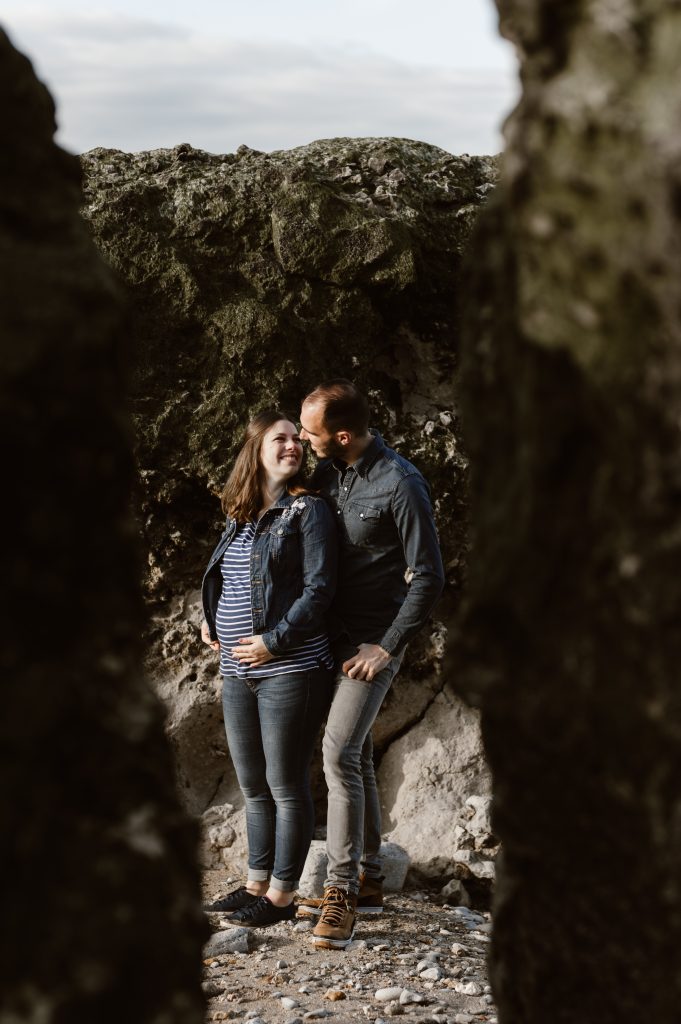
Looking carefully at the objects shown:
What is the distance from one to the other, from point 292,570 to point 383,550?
404 mm

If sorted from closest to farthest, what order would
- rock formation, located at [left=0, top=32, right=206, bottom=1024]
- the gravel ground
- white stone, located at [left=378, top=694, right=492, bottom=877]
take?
1. rock formation, located at [left=0, top=32, right=206, bottom=1024]
2. the gravel ground
3. white stone, located at [left=378, top=694, right=492, bottom=877]

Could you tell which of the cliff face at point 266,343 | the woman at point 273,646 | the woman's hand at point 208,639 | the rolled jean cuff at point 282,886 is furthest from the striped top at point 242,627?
the cliff face at point 266,343

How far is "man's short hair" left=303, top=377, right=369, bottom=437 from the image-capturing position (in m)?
4.77

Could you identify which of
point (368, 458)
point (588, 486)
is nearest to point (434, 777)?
point (368, 458)

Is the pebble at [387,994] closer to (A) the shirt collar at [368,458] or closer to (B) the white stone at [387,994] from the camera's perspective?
(B) the white stone at [387,994]

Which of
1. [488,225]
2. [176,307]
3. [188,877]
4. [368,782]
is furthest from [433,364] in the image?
[188,877]

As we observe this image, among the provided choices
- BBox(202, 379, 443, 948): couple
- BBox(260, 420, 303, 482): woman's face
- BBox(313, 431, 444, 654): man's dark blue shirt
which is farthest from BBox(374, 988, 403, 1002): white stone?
BBox(260, 420, 303, 482): woman's face

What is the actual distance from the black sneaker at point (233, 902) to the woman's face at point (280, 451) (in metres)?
1.85

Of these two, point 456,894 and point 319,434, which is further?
point 456,894

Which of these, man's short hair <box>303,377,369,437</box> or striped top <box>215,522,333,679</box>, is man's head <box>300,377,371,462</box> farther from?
striped top <box>215,522,333,679</box>

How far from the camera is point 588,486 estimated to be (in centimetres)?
179

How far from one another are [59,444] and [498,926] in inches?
50.0

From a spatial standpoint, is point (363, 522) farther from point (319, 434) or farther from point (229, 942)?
point (229, 942)

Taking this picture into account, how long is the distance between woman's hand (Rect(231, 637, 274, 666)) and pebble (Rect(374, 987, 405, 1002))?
1.39m
